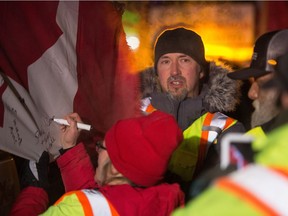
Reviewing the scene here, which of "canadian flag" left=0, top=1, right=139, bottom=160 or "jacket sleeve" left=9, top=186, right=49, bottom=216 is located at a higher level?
"canadian flag" left=0, top=1, right=139, bottom=160

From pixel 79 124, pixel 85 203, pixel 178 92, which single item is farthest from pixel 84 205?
pixel 178 92

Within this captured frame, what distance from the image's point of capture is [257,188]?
802 millimetres

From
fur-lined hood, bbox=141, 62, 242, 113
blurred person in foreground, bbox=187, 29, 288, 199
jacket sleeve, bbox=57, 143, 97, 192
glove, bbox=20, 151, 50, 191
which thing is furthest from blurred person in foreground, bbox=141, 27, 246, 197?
glove, bbox=20, 151, 50, 191

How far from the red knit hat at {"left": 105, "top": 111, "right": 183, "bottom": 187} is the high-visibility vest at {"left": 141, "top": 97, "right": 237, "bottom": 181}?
2.17ft

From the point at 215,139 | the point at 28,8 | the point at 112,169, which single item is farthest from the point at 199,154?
the point at 28,8

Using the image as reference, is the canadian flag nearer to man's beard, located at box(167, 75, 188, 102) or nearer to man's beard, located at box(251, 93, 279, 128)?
man's beard, located at box(167, 75, 188, 102)

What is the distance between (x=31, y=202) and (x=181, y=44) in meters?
1.30

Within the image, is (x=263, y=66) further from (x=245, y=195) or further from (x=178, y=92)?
(x=245, y=195)

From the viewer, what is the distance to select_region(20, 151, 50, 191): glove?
88.9 inches

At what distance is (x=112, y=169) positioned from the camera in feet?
6.06

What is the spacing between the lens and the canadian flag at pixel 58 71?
2408mm

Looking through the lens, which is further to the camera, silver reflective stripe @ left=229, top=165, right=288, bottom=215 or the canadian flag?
the canadian flag

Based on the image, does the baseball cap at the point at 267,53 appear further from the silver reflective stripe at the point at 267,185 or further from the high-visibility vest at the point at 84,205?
the silver reflective stripe at the point at 267,185

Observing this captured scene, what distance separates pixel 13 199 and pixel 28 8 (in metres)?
1.04
